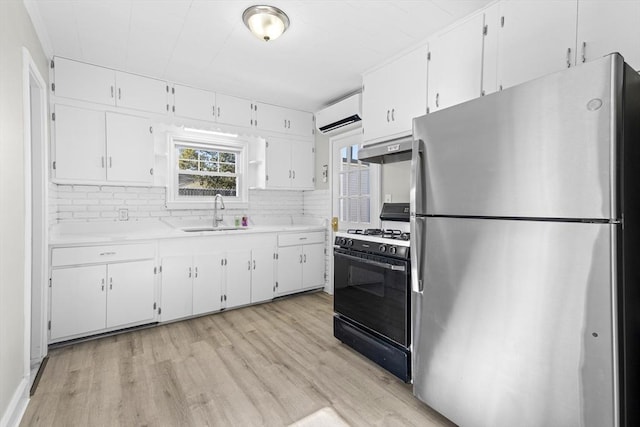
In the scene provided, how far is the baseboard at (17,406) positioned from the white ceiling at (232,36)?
95.7 inches

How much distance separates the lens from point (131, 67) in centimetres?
307

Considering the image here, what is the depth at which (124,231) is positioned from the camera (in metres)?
3.31

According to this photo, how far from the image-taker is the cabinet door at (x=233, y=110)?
3734 mm

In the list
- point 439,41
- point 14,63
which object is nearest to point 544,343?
point 439,41

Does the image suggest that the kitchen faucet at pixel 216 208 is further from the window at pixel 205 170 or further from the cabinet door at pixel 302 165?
the cabinet door at pixel 302 165

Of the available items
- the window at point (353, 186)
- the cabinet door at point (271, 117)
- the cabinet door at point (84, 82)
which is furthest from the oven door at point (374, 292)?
the cabinet door at point (84, 82)

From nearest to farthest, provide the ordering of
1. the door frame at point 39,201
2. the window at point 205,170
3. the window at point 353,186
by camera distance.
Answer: the door frame at point 39,201 < the window at point 353,186 < the window at point 205,170

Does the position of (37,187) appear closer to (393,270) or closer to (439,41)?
(393,270)

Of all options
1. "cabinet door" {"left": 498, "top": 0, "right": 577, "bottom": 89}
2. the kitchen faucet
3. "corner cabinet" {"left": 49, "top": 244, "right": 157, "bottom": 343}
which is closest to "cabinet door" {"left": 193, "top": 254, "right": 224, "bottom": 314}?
"corner cabinet" {"left": 49, "top": 244, "right": 157, "bottom": 343}

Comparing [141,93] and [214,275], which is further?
[214,275]

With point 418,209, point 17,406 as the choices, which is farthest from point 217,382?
point 418,209

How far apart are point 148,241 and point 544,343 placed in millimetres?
3125

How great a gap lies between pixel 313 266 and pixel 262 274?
762mm

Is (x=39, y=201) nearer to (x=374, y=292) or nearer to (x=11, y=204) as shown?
(x=11, y=204)
